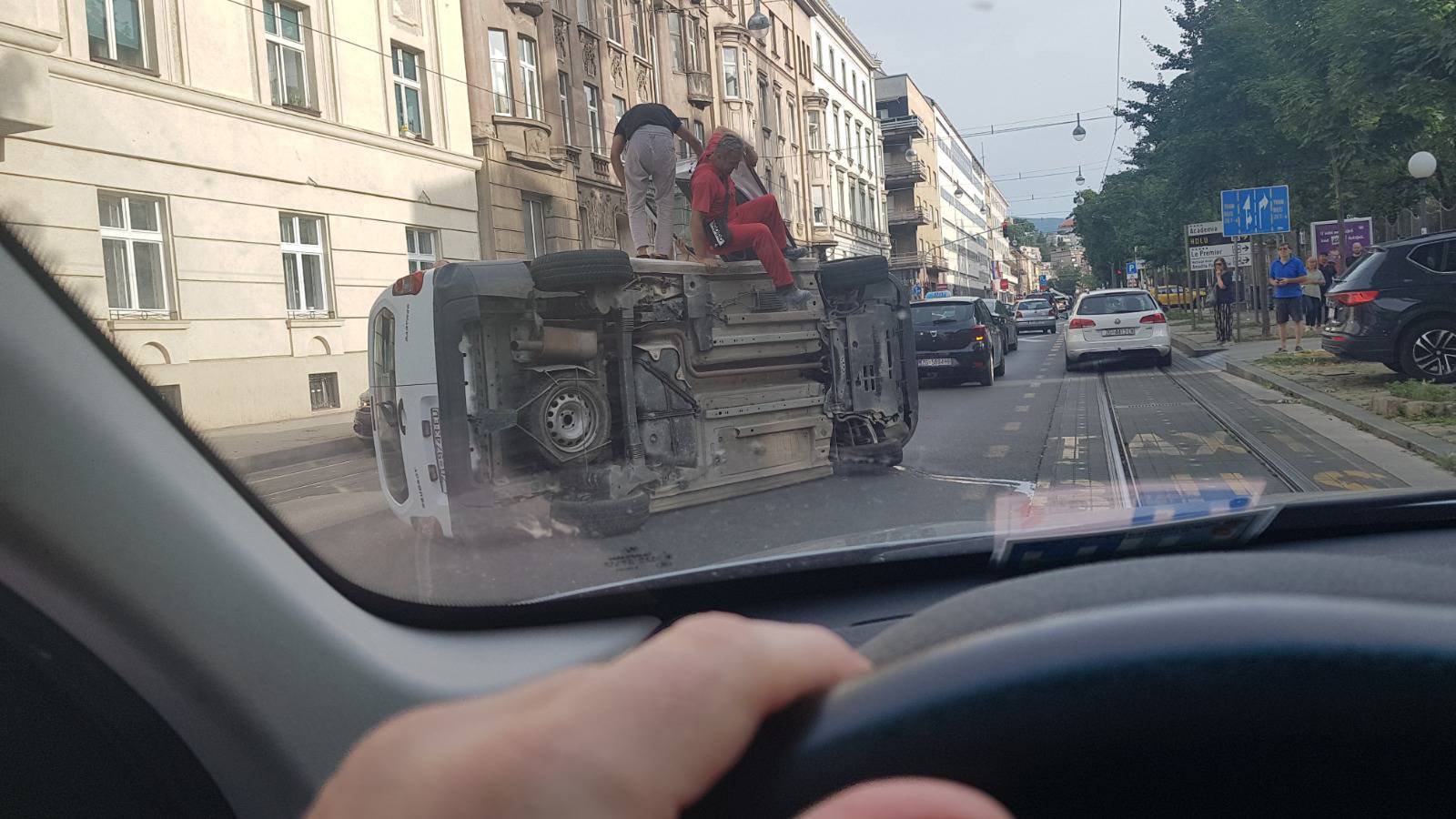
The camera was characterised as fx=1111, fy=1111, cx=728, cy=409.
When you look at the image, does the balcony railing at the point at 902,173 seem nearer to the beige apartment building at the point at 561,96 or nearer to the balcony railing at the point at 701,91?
the balcony railing at the point at 701,91

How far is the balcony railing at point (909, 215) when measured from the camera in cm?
952

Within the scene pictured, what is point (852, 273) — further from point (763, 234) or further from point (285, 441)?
point (285, 441)

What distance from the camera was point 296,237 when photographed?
378 centimetres

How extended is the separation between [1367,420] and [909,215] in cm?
441

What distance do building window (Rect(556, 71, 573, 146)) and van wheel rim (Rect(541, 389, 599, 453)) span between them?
1.27m

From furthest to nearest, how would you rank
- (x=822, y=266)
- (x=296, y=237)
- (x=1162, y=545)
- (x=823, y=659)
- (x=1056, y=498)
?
1. (x=822, y=266)
2. (x=296, y=237)
3. (x=1056, y=498)
4. (x=1162, y=545)
5. (x=823, y=659)

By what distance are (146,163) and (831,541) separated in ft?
6.75

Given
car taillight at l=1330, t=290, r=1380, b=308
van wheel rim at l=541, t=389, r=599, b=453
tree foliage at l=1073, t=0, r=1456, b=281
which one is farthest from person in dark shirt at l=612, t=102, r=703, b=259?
tree foliage at l=1073, t=0, r=1456, b=281

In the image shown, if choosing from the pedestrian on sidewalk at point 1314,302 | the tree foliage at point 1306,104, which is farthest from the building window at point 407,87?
the pedestrian on sidewalk at point 1314,302

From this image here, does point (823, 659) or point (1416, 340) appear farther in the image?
point (1416, 340)

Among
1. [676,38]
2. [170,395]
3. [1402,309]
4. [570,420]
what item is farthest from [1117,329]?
[170,395]

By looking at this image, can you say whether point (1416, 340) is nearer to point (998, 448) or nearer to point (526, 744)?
point (998, 448)

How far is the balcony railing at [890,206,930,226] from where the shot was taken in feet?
31.2

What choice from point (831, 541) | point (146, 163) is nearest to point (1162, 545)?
point (831, 541)
